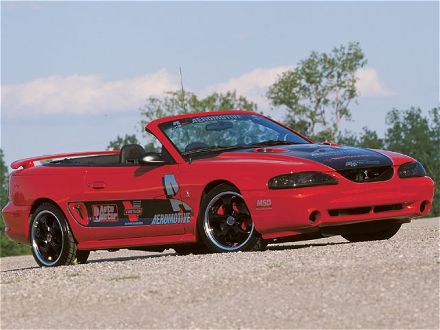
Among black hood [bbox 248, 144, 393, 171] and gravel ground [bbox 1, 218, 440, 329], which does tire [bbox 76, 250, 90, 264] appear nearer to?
black hood [bbox 248, 144, 393, 171]

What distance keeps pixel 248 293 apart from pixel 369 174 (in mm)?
3442

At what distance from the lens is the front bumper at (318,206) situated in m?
10.9

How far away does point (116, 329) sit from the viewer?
7.31 meters

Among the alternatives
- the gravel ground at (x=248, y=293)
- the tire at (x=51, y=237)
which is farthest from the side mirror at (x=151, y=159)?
the gravel ground at (x=248, y=293)

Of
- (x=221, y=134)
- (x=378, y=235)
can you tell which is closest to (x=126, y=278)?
(x=221, y=134)

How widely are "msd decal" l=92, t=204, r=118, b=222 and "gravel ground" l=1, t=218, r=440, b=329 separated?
2.09 m

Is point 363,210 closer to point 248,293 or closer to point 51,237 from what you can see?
point 248,293

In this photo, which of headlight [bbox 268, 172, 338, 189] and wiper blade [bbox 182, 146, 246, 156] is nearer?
headlight [bbox 268, 172, 338, 189]

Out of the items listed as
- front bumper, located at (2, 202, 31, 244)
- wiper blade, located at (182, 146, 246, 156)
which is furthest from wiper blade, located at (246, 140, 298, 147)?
front bumper, located at (2, 202, 31, 244)

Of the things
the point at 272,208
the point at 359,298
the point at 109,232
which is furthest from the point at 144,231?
the point at 359,298

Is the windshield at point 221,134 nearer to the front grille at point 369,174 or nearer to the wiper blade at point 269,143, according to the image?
the wiper blade at point 269,143

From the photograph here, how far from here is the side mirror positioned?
38.2 feet

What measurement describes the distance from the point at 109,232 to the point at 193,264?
2.62 meters

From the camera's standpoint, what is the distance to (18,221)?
1331 cm
